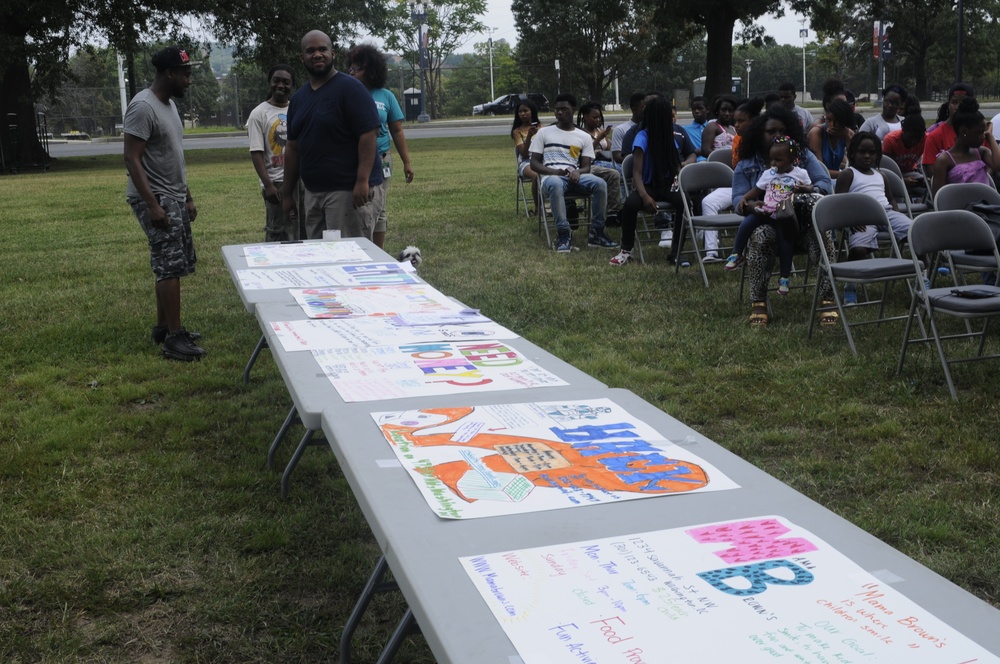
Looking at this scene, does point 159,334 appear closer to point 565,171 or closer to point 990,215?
point 565,171

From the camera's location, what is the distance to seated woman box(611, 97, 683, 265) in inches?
356

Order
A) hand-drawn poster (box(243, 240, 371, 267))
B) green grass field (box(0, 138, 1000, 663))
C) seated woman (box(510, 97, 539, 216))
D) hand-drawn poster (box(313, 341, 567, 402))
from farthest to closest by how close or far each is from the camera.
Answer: seated woman (box(510, 97, 539, 216)) → hand-drawn poster (box(243, 240, 371, 267)) → green grass field (box(0, 138, 1000, 663)) → hand-drawn poster (box(313, 341, 567, 402))

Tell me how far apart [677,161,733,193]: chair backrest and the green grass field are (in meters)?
0.74

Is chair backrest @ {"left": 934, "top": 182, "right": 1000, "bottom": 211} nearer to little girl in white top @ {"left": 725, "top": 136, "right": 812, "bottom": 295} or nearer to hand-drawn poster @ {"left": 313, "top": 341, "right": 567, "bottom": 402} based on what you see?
little girl in white top @ {"left": 725, "top": 136, "right": 812, "bottom": 295}

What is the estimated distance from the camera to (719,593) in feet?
5.25

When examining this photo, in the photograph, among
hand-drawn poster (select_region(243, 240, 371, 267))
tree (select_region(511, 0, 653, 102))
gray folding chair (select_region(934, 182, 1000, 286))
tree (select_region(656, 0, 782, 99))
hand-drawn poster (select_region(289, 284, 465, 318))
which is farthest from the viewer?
tree (select_region(511, 0, 653, 102))

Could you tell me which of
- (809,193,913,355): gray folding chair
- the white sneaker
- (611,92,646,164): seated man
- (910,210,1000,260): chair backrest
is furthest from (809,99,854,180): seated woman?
(910,210,1000,260): chair backrest

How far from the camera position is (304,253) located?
528 centimetres

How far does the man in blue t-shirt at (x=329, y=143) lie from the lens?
5.87 meters

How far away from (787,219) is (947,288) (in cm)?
154

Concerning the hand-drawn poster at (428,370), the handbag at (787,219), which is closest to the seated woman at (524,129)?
the handbag at (787,219)

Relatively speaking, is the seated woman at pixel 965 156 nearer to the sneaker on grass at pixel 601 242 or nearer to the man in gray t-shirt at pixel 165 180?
the sneaker on grass at pixel 601 242

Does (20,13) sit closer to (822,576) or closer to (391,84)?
→ (822,576)

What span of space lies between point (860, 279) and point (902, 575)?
4.63m
